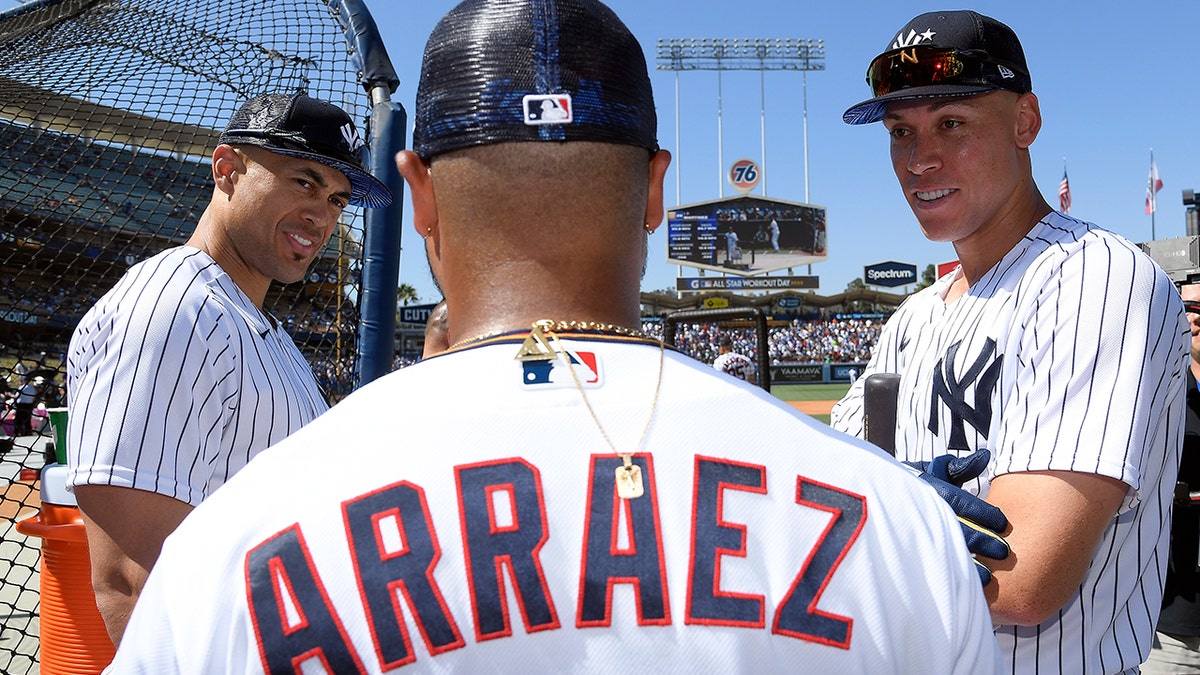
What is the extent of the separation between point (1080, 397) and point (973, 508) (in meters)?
0.29

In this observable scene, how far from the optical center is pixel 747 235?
38.4 metres

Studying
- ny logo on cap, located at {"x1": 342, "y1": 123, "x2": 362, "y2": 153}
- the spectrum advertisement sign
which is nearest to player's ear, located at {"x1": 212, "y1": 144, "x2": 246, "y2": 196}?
ny logo on cap, located at {"x1": 342, "y1": 123, "x2": 362, "y2": 153}

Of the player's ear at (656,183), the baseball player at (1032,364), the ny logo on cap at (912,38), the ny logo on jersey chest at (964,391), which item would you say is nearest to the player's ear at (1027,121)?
the baseball player at (1032,364)

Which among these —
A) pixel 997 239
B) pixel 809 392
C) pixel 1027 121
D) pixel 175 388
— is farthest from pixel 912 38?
pixel 809 392

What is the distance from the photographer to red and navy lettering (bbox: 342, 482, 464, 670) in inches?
29.1

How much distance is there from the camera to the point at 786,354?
3731 cm

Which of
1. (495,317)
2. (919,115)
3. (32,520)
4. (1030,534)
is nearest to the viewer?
(495,317)

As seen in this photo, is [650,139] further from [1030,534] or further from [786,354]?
[786,354]

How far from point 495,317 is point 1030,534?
1014mm

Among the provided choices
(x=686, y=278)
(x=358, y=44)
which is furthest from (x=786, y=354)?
(x=358, y=44)

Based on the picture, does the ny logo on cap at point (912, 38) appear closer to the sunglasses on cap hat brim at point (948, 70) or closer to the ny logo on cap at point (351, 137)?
the sunglasses on cap hat brim at point (948, 70)

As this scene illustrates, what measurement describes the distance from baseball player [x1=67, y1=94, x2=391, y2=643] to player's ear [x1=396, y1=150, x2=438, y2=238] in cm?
120

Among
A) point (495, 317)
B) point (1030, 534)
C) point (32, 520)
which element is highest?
point (495, 317)

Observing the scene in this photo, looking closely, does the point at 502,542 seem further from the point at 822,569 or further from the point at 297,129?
the point at 297,129
